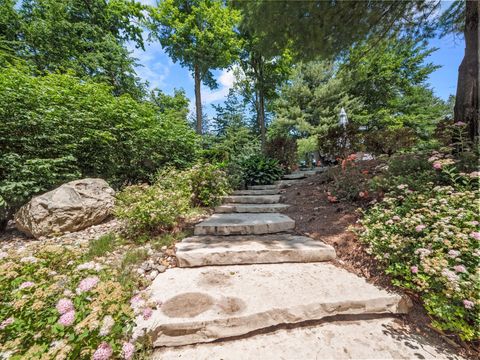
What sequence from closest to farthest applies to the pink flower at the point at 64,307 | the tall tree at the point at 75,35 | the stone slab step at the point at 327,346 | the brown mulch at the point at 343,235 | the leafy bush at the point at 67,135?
the pink flower at the point at 64,307
the stone slab step at the point at 327,346
the brown mulch at the point at 343,235
the leafy bush at the point at 67,135
the tall tree at the point at 75,35

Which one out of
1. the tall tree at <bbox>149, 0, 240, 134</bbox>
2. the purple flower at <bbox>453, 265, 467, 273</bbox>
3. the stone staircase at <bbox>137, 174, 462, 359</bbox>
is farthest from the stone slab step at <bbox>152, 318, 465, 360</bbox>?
the tall tree at <bbox>149, 0, 240, 134</bbox>

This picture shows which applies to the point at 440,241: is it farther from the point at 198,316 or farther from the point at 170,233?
the point at 170,233

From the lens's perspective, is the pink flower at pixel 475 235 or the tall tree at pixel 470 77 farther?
the tall tree at pixel 470 77

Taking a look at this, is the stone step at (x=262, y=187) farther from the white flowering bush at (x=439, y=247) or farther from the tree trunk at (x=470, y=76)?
the tree trunk at (x=470, y=76)

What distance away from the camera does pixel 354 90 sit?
14.4 metres

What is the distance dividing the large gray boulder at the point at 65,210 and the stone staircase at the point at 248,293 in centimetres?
172

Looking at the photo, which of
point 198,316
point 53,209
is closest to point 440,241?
point 198,316

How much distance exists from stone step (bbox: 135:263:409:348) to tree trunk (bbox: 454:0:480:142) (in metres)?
3.02

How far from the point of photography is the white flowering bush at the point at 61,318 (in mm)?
896

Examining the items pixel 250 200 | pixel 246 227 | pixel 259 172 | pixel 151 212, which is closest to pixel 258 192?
pixel 250 200

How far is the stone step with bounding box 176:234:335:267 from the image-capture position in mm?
1970

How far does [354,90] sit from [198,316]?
17705 millimetres

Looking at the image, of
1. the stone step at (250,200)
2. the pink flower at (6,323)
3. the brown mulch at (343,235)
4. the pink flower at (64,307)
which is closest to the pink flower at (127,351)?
the pink flower at (64,307)

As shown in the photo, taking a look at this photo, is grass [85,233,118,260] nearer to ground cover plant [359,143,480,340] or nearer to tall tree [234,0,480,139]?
ground cover plant [359,143,480,340]
